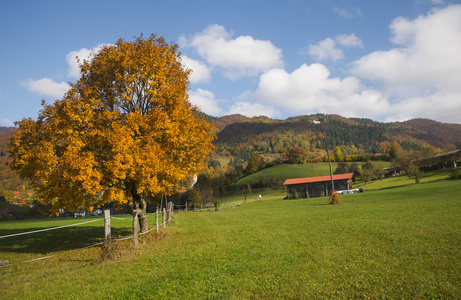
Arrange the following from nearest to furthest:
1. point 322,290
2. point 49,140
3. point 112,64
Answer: point 322,290 → point 49,140 → point 112,64

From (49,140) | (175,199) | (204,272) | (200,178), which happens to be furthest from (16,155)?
(200,178)

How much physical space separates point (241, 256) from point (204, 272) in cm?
194

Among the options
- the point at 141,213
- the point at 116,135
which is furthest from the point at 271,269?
the point at 141,213

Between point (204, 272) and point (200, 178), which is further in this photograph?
point (200, 178)

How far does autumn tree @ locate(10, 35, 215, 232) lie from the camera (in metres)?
12.5

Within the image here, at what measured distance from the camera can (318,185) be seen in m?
70.6

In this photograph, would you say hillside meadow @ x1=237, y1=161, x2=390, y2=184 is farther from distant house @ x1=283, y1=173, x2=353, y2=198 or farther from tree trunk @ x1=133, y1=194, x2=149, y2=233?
tree trunk @ x1=133, y1=194, x2=149, y2=233

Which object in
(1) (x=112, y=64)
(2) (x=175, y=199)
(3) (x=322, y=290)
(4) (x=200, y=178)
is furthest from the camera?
(4) (x=200, y=178)

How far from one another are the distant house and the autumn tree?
5908 cm

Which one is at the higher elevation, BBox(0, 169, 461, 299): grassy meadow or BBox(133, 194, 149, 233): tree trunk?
BBox(133, 194, 149, 233): tree trunk

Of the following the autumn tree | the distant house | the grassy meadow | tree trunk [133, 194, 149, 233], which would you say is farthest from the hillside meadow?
the grassy meadow

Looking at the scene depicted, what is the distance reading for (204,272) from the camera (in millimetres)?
8172

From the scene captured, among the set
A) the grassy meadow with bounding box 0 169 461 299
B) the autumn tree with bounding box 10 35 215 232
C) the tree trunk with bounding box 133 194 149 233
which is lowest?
the grassy meadow with bounding box 0 169 461 299

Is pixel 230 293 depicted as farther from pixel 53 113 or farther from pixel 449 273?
pixel 53 113
